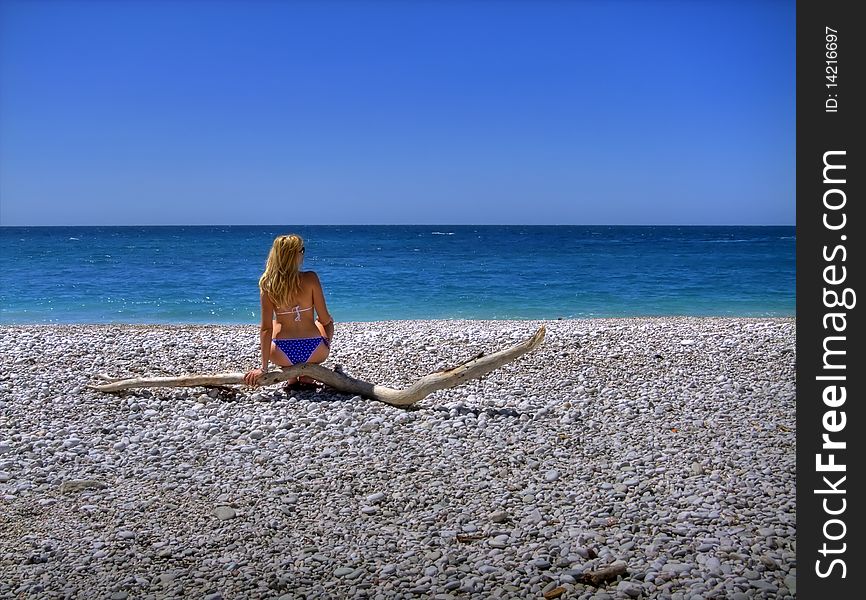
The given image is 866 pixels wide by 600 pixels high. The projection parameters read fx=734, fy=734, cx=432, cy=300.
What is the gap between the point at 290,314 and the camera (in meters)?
7.38

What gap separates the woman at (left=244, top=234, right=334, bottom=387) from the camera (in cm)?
723

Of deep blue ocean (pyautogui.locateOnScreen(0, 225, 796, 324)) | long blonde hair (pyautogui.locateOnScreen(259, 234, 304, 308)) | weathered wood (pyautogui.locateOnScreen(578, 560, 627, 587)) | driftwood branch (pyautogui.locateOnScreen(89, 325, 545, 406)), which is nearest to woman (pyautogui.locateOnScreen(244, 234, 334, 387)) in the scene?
long blonde hair (pyautogui.locateOnScreen(259, 234, 304, 308))

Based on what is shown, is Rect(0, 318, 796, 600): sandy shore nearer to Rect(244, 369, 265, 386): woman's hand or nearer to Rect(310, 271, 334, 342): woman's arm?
Rect(244, 369, 265, 386): woman's hand

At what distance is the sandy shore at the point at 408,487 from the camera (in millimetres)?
3898

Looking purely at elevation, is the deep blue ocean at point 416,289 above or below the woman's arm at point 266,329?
below

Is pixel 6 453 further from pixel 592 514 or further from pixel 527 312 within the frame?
pixel 527 312

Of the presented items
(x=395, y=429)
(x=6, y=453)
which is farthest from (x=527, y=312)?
(x=6, y=453)

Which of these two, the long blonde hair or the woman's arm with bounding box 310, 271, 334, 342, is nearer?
the long blonde hair

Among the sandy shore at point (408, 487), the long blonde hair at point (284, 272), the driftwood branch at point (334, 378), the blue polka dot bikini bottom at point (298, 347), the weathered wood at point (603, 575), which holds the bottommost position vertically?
the weathered wood at point (603, 575)

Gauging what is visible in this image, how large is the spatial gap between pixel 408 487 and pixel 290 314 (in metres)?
2.87

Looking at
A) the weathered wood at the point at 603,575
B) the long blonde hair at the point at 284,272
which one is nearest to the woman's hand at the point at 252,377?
the long blonde hair at the point at 284,272

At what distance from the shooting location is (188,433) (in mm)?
6234

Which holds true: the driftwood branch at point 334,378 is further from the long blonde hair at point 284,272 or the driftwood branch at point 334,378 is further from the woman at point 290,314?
the long blonde hair at point 284,272
